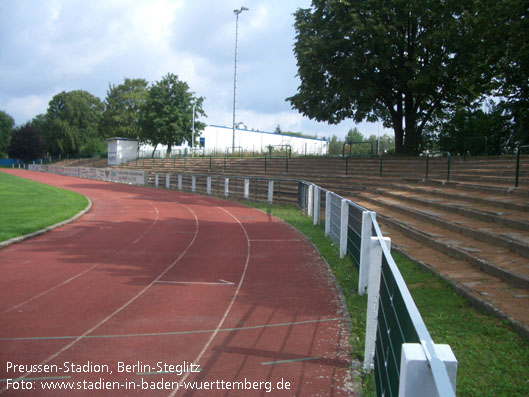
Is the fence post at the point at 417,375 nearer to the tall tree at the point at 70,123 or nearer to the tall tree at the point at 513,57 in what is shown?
the tall tree at the point at 513,57

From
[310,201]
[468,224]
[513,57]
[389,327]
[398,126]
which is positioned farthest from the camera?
[398,126]

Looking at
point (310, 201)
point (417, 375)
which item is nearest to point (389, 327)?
point (417, 375)

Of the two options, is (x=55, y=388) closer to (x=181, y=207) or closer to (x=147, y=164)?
(x=181, y=207)

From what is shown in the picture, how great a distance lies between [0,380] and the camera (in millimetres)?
4117

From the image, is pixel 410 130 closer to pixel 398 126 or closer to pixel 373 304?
pixel 398 126

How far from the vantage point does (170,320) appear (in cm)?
580

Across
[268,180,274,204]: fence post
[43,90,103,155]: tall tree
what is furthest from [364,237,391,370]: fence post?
[43,90,103,155]: tall tree

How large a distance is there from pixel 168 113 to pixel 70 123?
1779 inches

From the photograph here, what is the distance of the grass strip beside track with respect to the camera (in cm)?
374

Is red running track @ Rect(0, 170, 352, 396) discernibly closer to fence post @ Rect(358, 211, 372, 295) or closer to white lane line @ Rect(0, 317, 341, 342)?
white lane line @ Rect(0, 317, 341, 342)

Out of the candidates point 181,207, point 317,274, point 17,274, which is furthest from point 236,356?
point 181,207

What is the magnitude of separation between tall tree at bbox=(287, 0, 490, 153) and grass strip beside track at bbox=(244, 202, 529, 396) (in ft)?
63.2

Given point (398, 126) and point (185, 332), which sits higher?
point (398, 126)

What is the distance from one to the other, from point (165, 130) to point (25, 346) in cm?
5405
